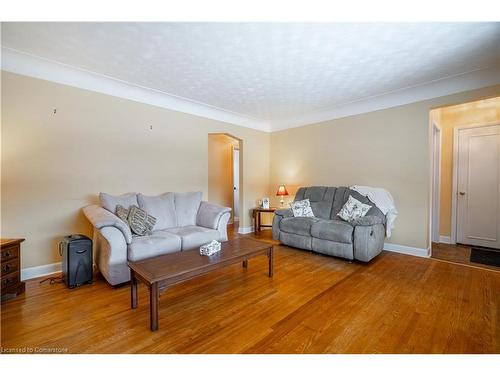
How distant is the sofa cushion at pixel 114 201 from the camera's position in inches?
114

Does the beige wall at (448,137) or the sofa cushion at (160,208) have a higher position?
the beige wall at (448,137)

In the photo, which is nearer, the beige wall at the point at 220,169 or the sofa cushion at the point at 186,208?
the sofa cushion at the point at 186,208

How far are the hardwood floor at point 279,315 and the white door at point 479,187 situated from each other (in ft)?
4.90

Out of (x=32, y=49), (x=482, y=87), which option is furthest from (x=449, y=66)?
(x=32, y=49)

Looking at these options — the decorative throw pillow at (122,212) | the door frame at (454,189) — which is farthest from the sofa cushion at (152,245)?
the door frame at (454,189)

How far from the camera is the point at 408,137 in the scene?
359 centimetres

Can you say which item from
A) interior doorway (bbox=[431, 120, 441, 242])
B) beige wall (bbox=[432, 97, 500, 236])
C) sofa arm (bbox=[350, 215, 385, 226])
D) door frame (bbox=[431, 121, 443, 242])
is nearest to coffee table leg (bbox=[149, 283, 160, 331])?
sofa arm (bbox=[350, 215, 385, 226])

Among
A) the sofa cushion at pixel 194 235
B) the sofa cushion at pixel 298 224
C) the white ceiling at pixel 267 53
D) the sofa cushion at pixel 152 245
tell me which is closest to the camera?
the white ceiling at pixel 267 53

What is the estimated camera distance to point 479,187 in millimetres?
3932

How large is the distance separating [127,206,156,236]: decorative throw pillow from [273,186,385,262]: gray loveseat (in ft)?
6.89

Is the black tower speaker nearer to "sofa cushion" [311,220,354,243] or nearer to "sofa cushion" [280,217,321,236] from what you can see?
"sofa cushion" [280,217,321,236]

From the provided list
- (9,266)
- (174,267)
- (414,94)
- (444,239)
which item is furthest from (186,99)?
(444,239)

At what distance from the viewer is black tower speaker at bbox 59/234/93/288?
2.43 m

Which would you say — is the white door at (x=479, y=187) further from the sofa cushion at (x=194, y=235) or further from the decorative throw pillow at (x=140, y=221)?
the decorative throw pillow at (x=140, y=221)
